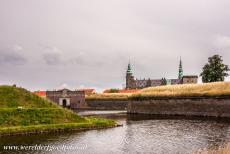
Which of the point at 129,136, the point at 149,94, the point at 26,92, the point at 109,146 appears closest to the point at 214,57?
the point at 149,94

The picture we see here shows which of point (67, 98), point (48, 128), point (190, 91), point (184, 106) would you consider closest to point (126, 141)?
point (48, 128)

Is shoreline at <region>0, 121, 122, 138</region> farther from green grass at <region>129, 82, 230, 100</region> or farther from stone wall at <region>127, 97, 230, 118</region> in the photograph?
green grass at <region>129, 82, 230, 100</region>

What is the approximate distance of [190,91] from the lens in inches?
2874

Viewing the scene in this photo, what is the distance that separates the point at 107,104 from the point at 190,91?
58320mm

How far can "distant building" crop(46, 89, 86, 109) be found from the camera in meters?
131

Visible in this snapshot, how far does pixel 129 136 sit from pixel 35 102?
1698 cm

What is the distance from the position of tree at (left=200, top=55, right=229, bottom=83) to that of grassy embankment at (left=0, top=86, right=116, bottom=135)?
50.2m

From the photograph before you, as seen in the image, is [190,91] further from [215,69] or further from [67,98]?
[67,98]

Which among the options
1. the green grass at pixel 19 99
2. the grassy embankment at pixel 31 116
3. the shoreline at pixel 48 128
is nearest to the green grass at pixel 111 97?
the green grass at pixel 19 99

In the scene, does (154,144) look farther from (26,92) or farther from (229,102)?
(229,102)

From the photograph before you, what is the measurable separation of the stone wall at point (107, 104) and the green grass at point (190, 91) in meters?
35.6

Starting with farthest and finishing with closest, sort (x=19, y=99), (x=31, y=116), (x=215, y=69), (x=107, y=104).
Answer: (x=107, y=104) → (x=215, y=69) → (x=19, y=99) → (x=31, y=116)

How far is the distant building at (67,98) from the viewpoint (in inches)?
5148

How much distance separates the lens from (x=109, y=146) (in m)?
30.0
